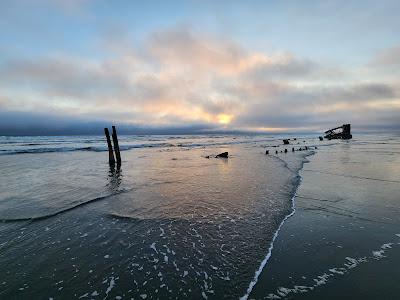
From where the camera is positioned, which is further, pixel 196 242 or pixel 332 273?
pixel 196 242

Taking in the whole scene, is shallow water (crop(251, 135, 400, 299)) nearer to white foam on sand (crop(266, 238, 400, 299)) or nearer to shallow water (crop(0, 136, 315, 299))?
white foam on sand (crop(266, 238, 400, 299))

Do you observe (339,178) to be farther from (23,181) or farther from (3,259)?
(23,181)

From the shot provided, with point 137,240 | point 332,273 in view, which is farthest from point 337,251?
point 137,240

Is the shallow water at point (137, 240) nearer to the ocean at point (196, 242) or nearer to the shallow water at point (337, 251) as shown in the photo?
the ocean at point (196, 242)

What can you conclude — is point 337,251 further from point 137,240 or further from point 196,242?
point 137,240

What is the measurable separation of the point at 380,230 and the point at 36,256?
814cm

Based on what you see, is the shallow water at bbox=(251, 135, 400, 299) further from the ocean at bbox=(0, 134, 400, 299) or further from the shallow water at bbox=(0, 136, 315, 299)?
the shallow water at bbox=(0, 136, 315, 299)

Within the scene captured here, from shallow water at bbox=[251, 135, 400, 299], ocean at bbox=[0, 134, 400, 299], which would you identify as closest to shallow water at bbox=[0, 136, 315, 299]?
ocean at bbox=[0, 134, 400, 299]

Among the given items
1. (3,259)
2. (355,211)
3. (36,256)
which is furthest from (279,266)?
(3,259)

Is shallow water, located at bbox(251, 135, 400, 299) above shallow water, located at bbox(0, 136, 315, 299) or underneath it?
above

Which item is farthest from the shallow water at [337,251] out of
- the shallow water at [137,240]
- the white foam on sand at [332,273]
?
the shallow water at [137,240]

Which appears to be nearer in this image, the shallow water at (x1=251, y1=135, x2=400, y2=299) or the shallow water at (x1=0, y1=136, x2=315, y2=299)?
the shallow water at (x1=251, y1=135, x2=400, y2=299)

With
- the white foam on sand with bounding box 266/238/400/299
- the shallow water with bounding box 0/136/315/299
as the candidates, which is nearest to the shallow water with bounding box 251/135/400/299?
the white foam on sand with bounding box 266/238/400/299

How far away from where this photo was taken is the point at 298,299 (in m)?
4.04
